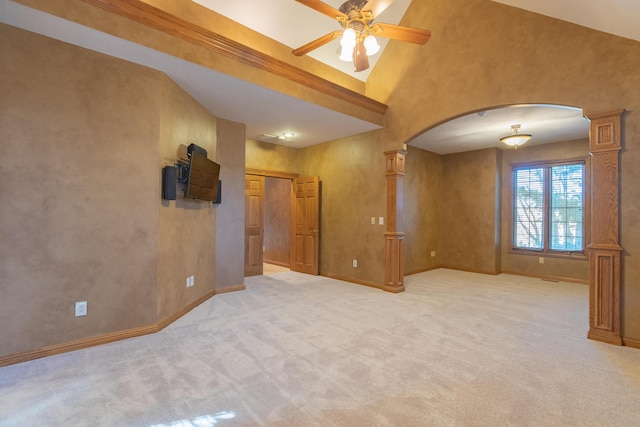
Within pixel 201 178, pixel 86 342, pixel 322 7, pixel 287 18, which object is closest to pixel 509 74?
pixel 322 7

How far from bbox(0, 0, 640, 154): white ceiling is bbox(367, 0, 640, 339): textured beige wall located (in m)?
0.18

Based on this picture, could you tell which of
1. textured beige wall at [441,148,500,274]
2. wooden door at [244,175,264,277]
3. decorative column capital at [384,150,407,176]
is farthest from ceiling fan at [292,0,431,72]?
textured beige wall at [441,148,500,274]

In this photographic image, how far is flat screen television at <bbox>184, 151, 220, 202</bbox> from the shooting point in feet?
11.2

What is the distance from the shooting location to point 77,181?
2678 millimetres

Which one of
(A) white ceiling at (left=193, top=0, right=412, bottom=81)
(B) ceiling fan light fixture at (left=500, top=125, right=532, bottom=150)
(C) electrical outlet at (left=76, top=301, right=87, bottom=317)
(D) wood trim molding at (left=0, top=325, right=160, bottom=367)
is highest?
(A) white ceiling at (left=193, top=0, right=412, bottom=81)

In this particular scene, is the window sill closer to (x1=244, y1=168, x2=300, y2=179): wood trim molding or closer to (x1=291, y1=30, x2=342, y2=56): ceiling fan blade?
(x1=244, y1=168, x2=300, y2=179): wood trim molding

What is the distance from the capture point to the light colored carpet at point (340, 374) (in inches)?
72.2

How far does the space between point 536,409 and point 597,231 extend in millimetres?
2026

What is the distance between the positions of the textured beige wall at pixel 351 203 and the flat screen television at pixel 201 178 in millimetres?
2440

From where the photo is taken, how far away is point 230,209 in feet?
16.0

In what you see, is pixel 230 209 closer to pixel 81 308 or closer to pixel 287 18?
pixel 81 308

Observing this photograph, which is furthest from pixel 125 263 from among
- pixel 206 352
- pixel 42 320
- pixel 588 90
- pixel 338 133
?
pixel 588 90

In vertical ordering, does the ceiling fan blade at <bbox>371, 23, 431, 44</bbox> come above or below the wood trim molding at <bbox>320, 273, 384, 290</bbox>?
above

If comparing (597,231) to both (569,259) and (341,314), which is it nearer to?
(341,314)
